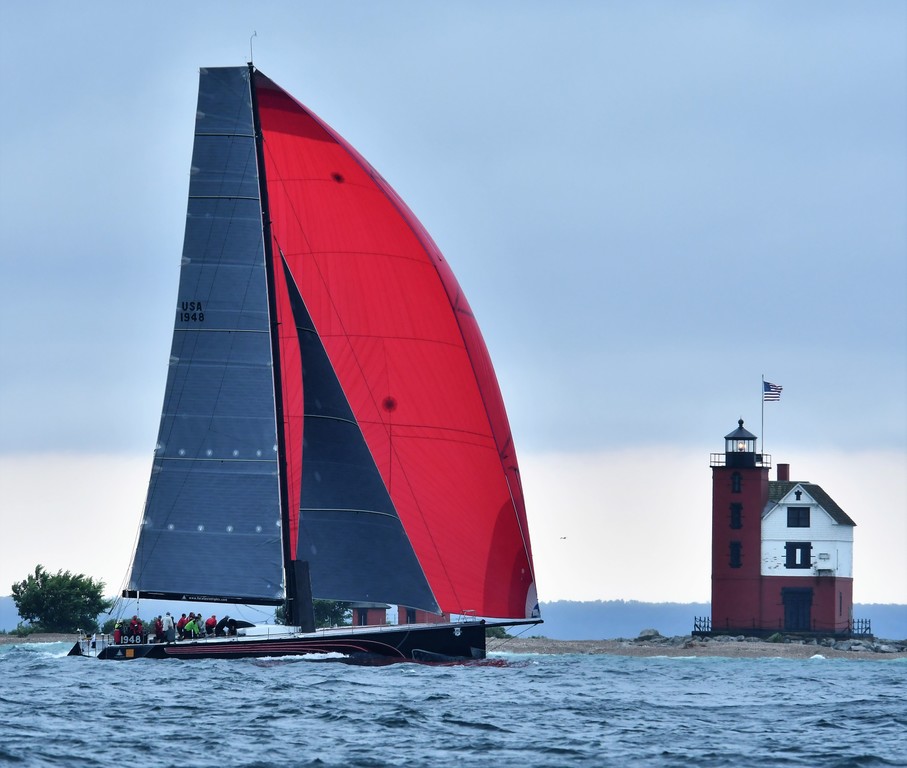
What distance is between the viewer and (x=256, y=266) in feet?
132

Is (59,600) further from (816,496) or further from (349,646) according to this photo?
(816,496)

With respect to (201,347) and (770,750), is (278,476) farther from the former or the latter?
(770,750)

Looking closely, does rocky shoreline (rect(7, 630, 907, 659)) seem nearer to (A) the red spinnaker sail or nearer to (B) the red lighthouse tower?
(B) the red lighthouse tower

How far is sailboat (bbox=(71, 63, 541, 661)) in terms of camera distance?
39750 millimetres

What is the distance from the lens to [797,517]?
8125 cm

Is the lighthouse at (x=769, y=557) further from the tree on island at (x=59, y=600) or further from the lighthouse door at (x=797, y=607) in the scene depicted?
the tree on island at (x=59, y=600)

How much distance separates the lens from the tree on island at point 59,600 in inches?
Answer: 2552

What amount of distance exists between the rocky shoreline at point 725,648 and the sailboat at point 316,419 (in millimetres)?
30281

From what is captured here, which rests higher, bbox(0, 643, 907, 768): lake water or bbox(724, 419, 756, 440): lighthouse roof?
bbox(724, 419, 756, 440): lighthouse roof

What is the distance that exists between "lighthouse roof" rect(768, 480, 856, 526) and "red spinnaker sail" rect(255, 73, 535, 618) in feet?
140

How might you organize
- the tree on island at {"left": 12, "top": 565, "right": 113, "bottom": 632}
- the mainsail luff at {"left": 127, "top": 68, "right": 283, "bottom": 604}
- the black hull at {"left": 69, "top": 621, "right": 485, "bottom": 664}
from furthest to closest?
1. the tree on island at {"left": 12, "top": 565, "right": 113, "bottom": 632}
2. the mainsail luff at {"left": 127, "top": 68, "right": 283, "bottom": 604}
3. the black hull at {"left": 69, "top": 621, "right": 485, "bottom": 664}

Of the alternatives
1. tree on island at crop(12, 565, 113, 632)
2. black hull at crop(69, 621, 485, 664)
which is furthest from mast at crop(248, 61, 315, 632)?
tree on island at crop(12, 565, 113, 632)

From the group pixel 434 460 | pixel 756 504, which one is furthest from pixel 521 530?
pixel 756 504

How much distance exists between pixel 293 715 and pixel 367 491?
449 inches
